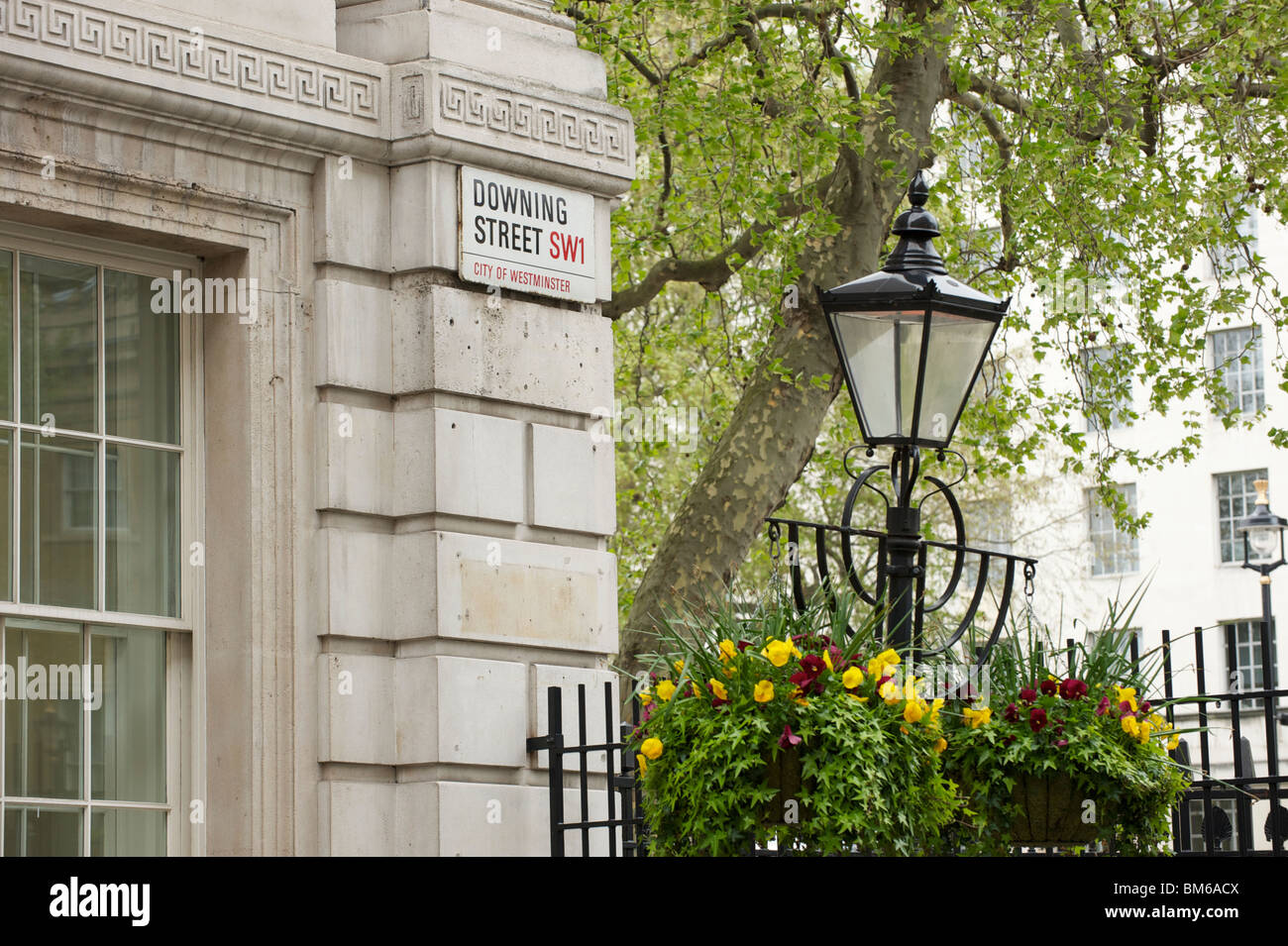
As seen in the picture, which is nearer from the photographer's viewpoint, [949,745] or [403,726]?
[949,745]

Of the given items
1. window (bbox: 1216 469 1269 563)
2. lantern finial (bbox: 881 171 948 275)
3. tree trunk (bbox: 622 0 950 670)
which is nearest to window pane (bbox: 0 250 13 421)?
lantern finial (bbox: 881 171 948 275)

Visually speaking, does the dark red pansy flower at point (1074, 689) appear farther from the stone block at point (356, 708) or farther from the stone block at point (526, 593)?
the stone block at point (356, 708)

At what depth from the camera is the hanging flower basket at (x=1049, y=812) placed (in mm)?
6648

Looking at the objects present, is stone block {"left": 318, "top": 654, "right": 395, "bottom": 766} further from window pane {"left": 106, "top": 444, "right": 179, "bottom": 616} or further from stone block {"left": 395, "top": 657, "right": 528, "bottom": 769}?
window pane {"left": 106, "top": 444, "right": 179, "bottom": 616}

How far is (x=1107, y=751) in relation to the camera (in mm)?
6641

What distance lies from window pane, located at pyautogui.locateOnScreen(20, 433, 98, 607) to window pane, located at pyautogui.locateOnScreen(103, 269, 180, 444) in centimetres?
22

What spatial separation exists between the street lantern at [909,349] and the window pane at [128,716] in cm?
279

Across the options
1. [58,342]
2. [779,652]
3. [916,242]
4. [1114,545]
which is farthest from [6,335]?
[1114,545]

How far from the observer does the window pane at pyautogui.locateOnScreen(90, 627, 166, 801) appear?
7.16 m

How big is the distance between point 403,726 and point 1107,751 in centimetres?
268

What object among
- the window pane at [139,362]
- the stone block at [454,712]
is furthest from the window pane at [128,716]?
the stone block at [454,712]

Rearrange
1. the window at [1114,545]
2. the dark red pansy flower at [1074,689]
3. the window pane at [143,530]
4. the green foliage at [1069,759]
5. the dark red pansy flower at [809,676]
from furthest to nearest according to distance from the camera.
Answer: the window at [1114,545] < the window pane at [143,530] < the dark red pansy flower at [1074,689] < the green foliage at [1069,759] < the dark red pansy flower at [809,676]
